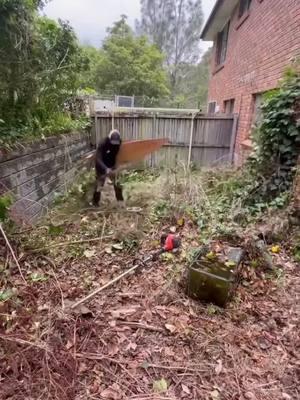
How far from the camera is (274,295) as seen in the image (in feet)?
8.71

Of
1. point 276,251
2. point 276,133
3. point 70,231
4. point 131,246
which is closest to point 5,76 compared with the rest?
point 70,231

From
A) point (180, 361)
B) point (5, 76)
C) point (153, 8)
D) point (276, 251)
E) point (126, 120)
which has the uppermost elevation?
point (153, 8)

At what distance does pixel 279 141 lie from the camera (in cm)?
394

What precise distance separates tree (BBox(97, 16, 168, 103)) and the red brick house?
11880 millimetres

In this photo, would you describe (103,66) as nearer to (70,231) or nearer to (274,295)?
(70,231)

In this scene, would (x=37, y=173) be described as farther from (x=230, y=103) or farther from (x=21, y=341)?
(x=230, y=103)

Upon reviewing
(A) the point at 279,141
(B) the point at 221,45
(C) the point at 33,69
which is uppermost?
(B) the point at 221,45

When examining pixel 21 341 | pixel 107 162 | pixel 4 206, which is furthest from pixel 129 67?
pixel 21 341

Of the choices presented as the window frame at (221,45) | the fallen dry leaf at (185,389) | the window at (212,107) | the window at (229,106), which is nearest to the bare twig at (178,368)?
the fallen dry leaf at (185,389)

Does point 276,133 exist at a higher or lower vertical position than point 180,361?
higher

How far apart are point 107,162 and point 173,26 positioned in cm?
3197

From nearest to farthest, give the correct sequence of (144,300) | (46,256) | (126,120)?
(144,300) < (46,256) < (126,120)

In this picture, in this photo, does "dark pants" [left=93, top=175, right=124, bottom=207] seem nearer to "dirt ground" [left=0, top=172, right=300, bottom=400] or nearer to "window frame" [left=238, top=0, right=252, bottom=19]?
"dirt ground" [left=0, top=172, right=300, bottom=400]

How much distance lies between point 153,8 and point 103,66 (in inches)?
552
